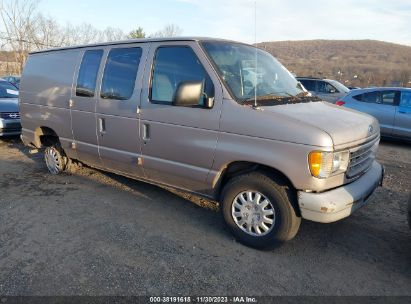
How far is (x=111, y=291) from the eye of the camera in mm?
2848

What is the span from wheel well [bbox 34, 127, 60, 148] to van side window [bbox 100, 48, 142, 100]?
1.79 meters

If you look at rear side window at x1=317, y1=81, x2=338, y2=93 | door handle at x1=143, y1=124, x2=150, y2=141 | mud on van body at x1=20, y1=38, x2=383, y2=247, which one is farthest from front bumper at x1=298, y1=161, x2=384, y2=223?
rear side window at x1=317, y1=81, x2=338, y2=93

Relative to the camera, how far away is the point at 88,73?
489cm

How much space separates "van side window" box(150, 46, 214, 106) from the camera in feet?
12.0

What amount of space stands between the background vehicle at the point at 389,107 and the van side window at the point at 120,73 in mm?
7205

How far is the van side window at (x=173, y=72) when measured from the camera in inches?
144

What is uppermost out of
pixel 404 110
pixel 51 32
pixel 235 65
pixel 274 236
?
pixel 51 32

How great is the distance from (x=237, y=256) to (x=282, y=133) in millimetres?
1323

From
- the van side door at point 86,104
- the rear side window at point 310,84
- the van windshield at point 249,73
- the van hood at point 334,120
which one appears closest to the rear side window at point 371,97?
the rear side window at point 310,84

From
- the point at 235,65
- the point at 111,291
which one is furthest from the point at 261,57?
the point at 111,291

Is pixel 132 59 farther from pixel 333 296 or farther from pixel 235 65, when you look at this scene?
pixel 333 296

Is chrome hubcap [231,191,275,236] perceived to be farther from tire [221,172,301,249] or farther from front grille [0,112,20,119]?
front grille [0,112,20,119]

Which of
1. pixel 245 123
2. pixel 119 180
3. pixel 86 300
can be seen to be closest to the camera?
pixel 86 300

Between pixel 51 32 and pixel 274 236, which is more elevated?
pixel 51 32
